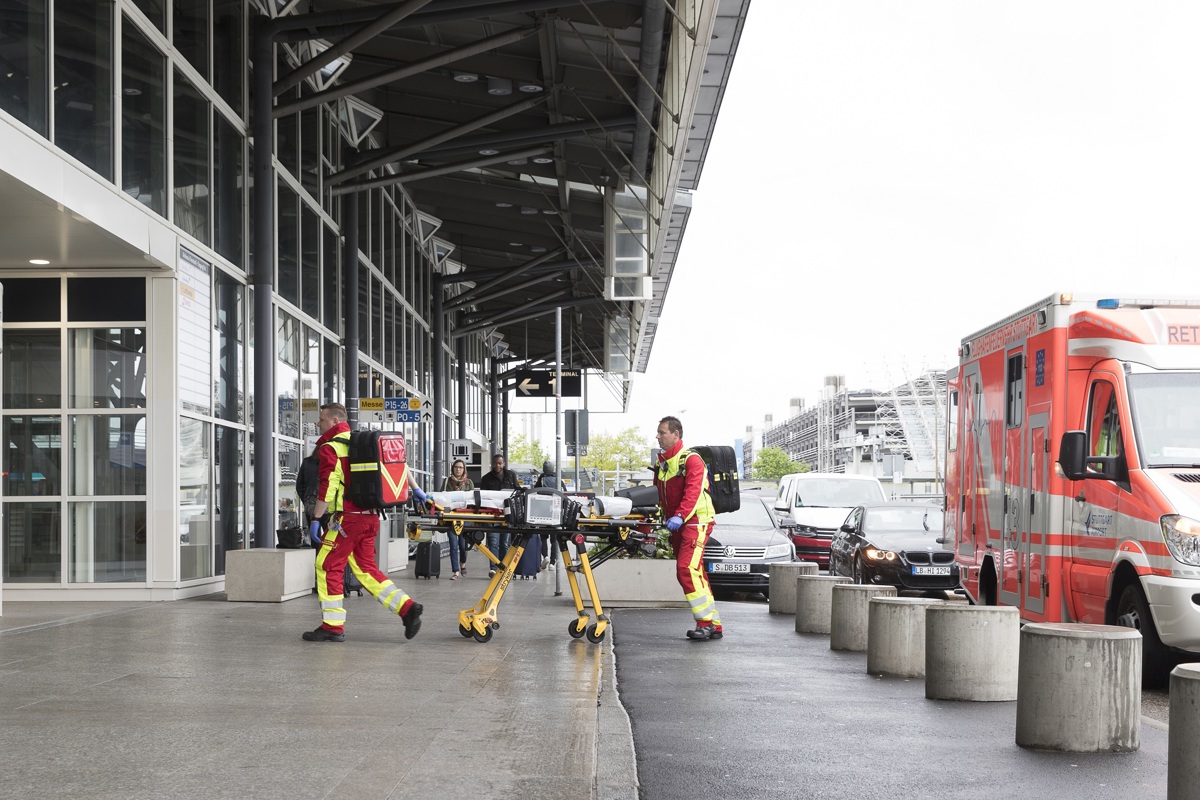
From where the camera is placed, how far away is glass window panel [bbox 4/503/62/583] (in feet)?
49.0

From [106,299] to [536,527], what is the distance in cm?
669

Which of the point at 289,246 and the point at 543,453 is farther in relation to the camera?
the point at 543,453

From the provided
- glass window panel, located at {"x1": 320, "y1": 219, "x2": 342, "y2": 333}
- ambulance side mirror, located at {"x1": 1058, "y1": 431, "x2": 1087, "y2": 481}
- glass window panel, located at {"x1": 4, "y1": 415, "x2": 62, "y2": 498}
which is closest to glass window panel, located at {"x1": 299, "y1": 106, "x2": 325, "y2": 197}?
glass window panel, located at {"x1": 320, "y1": 219, "x2": 342, "y2": 333}

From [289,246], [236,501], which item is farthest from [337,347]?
[236,501]

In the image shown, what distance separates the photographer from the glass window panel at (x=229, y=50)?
1747 cm

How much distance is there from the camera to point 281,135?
66.6ft

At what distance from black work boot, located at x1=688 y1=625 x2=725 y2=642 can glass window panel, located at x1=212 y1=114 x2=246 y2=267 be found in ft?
27.7

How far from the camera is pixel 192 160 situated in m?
16.3

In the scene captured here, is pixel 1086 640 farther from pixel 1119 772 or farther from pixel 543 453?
pixel 543 453

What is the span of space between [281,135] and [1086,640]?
1601cm

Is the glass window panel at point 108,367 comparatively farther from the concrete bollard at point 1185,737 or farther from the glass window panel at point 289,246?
the concrete bollard at point 1185,737

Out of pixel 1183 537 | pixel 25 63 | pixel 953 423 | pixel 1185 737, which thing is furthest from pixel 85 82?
pixel 1185 737

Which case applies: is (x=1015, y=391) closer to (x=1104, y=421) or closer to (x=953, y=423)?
(x=1104, y=421)

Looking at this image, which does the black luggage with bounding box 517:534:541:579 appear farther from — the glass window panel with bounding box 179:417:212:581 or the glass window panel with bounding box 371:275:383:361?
the glass window panel with bounding box 371:275:383:361
